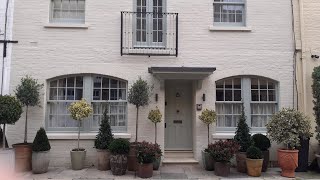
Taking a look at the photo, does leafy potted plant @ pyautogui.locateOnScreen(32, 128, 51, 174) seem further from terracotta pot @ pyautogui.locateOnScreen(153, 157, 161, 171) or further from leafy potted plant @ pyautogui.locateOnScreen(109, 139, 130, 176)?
terracotta pot @ pyautogui.locateOnScreen(153, 157, 161, 171)

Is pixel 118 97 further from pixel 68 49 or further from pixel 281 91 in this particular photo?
pixel 281 91

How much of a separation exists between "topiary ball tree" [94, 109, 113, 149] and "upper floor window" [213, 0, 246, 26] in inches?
201

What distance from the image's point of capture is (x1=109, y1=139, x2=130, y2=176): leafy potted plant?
954cm

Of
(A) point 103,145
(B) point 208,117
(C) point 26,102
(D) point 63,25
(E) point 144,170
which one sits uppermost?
(D) point 63,25

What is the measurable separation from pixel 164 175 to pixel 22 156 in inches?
167

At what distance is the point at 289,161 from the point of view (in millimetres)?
9547

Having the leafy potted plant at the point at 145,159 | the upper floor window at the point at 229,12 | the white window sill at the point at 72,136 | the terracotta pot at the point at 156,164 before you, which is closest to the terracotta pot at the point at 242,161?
the terracotta pot at the point at 156,164

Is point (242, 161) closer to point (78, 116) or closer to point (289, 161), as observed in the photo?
point (289, 161)

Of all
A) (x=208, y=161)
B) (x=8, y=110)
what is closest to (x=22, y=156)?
(x=8, y=110)

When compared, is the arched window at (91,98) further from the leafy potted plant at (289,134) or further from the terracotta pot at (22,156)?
the leafy potted plant at (289,134)

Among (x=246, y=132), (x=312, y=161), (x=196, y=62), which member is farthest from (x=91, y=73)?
(x=312, y=161)

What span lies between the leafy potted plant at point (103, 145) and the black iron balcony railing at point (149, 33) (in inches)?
104

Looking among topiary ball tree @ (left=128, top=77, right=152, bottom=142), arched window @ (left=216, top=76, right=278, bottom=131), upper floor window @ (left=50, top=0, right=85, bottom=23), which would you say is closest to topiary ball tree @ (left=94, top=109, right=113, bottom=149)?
topiary ball tree @ (left=128, top=77, right=152, bottom=142)

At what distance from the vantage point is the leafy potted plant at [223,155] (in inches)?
372
